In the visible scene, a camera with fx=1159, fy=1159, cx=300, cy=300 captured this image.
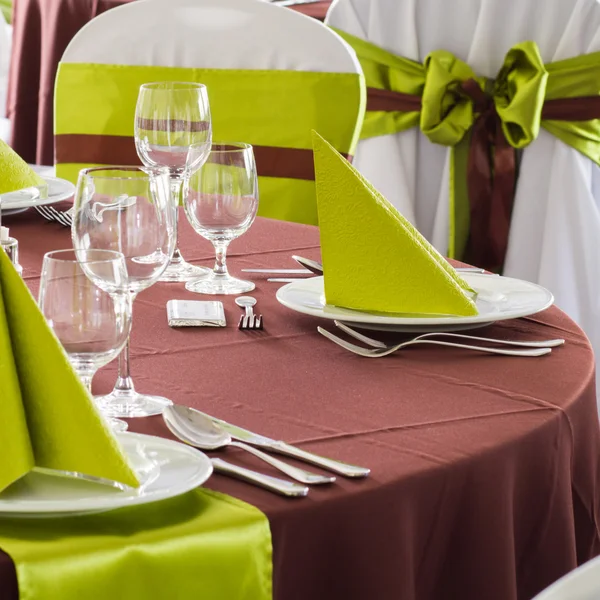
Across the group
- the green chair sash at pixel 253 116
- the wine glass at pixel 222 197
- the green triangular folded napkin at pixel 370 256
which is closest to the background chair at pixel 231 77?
the green chair sash at pixel 253 116

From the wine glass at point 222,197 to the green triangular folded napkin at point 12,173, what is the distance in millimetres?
264

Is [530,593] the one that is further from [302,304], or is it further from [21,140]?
[21,140]

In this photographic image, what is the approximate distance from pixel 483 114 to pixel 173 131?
1236 millimetres

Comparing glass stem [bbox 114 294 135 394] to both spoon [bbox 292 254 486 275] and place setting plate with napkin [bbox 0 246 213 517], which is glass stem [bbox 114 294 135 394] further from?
spoon [bbox 292 254 486 275]

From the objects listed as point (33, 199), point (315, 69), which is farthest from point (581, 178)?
point (33, 199)

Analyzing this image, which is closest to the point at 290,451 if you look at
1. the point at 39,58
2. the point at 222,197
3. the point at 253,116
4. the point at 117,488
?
the point at 117,488

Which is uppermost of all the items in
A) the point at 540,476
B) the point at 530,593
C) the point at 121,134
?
the point at 121,134

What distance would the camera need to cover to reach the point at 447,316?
112 centimetres

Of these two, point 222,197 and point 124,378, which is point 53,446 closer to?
point 124,378

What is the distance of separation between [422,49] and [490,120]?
0.21 metres

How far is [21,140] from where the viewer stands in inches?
137

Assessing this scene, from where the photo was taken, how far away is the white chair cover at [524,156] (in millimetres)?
2352

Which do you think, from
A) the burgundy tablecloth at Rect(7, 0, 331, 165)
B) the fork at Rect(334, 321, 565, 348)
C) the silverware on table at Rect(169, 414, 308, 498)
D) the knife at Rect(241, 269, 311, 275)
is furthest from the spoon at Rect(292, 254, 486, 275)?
the burgundy tablecloth at Rect(7, 0, 331, 165)

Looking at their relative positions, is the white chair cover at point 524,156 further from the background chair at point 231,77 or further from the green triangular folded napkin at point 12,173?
the green triangular folded napkin at point 12,173
